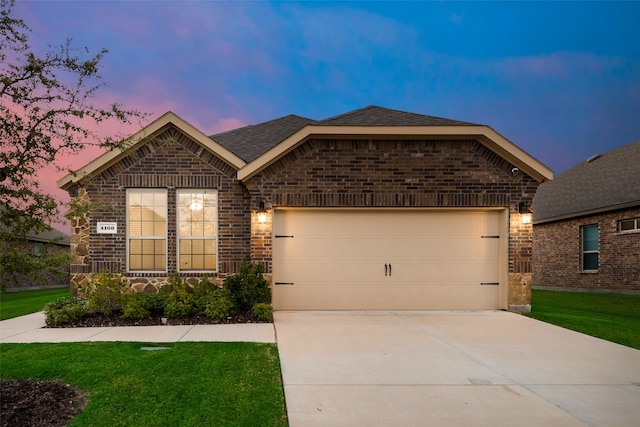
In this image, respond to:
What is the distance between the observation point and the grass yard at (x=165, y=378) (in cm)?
382

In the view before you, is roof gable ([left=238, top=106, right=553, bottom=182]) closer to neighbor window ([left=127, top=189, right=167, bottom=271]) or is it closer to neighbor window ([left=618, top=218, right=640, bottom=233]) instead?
neighbor window ([left=127, top=189, right=167, bottom=271])

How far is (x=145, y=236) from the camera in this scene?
10000 mm

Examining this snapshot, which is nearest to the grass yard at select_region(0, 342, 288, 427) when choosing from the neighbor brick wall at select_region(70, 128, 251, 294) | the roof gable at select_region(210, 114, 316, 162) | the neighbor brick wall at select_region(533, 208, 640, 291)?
the neighbor brick wall at select_region(70, 128, 251, 294)

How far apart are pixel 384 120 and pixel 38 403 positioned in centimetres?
882

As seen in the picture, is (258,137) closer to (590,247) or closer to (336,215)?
(336,215)

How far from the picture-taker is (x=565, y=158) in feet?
231

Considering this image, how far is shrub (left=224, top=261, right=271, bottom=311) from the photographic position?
8.84 metres

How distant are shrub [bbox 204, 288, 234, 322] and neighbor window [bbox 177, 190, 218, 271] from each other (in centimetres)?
127

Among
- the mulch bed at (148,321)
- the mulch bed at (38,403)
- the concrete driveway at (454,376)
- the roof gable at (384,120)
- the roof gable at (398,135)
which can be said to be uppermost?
the roof gable at (384,120)

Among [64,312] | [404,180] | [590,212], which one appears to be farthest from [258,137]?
[590,212]

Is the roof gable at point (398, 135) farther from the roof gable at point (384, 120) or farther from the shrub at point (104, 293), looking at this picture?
the shrub at point (104, 293)

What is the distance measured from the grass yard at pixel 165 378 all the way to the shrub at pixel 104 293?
7.36ft

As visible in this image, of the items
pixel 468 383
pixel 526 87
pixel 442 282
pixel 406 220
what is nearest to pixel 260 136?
pixel 406 220

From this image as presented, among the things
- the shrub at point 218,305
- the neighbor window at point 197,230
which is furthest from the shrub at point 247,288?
the neighbor window at point 197,230
